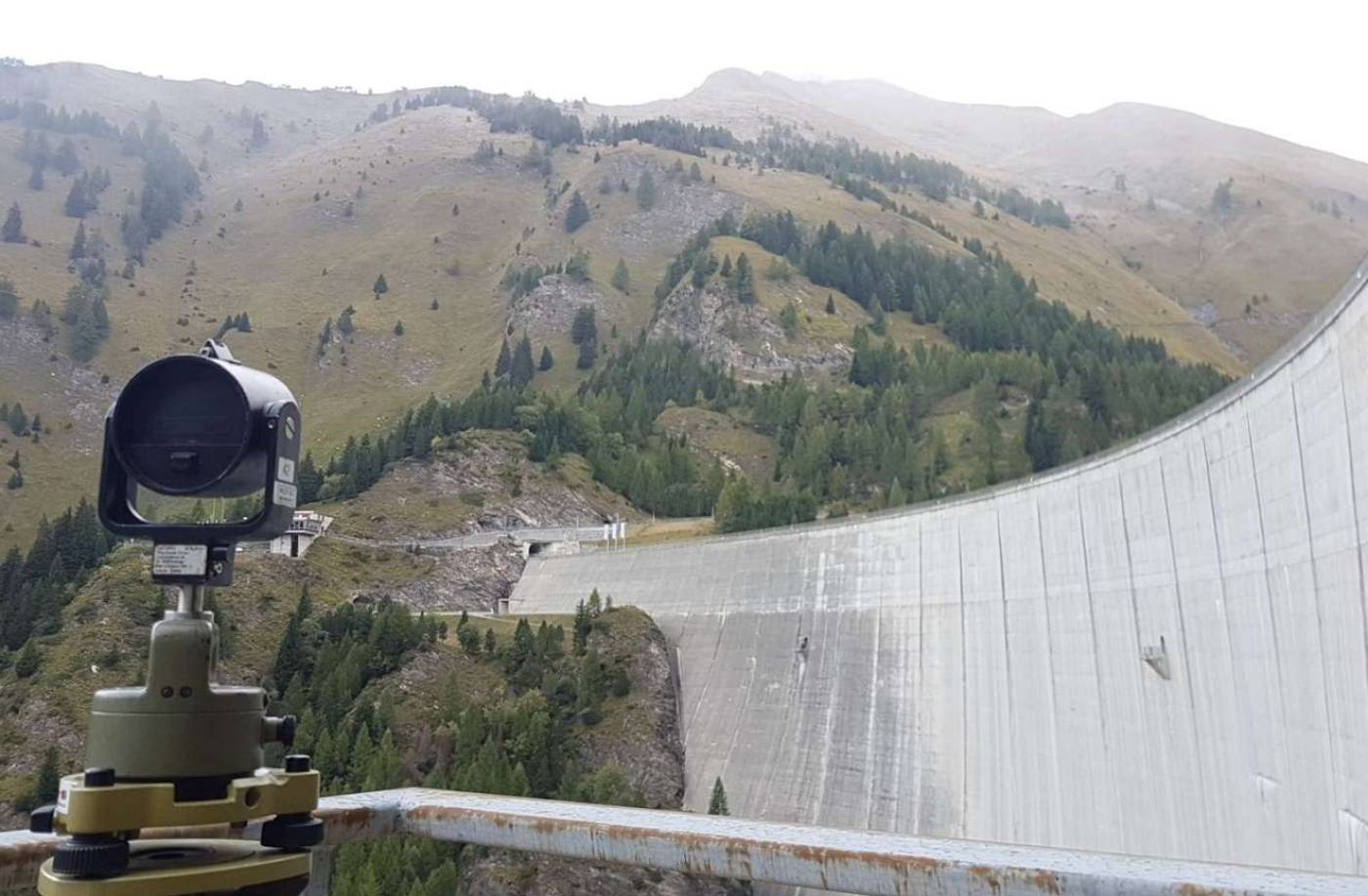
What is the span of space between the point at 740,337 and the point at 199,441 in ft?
268

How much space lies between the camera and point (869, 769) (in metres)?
30.7

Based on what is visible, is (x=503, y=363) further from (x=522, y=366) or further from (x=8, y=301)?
(x=8, y=301)

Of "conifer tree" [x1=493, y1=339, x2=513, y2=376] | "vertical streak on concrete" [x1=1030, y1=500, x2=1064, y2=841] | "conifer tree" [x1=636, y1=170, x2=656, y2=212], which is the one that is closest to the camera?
"vertical streak on concrete" [x1=1030, y1=500, x2=1064, y2=841]

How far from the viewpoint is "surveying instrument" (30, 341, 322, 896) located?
1735 millimetres

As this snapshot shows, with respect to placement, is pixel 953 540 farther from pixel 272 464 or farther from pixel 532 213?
pixel 532 213

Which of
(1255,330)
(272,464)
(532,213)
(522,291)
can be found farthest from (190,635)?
(1255,330)

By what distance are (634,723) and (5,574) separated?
106 ft

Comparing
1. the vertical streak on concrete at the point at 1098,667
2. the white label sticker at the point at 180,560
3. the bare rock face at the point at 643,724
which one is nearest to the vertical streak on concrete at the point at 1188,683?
the vertical streak on concrete at the point at 1098,667

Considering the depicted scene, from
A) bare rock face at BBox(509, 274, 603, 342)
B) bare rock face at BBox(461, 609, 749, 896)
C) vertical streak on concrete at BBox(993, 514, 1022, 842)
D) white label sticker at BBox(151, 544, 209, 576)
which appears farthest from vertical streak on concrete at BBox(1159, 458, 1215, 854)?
bare rock face at BBox(509, 274, 603, 342)

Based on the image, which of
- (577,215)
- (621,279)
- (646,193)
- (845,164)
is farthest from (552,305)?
(845,164)

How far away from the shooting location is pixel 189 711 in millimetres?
1844

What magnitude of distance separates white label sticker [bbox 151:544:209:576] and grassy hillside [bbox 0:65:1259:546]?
77308 millimetres

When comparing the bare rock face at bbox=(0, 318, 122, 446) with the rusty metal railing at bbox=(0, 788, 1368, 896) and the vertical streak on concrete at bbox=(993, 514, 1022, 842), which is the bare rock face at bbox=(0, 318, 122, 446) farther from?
the rusty metal railing at bbox=(0, 788, 1368, 896)

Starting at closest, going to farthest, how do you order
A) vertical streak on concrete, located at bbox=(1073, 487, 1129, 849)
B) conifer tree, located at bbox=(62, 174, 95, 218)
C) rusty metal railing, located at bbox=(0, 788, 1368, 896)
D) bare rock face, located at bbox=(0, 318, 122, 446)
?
rusty metal railing, located at bbox=(0, 788, 1368, 896) → vertical streak on concrete, located at bbox=(1073, 487, 1129, 849) → bare rock face, located at bbox=(0, 318, 122, 446) → conifer tree, located at bbox=(62, 174, 95, 218)
